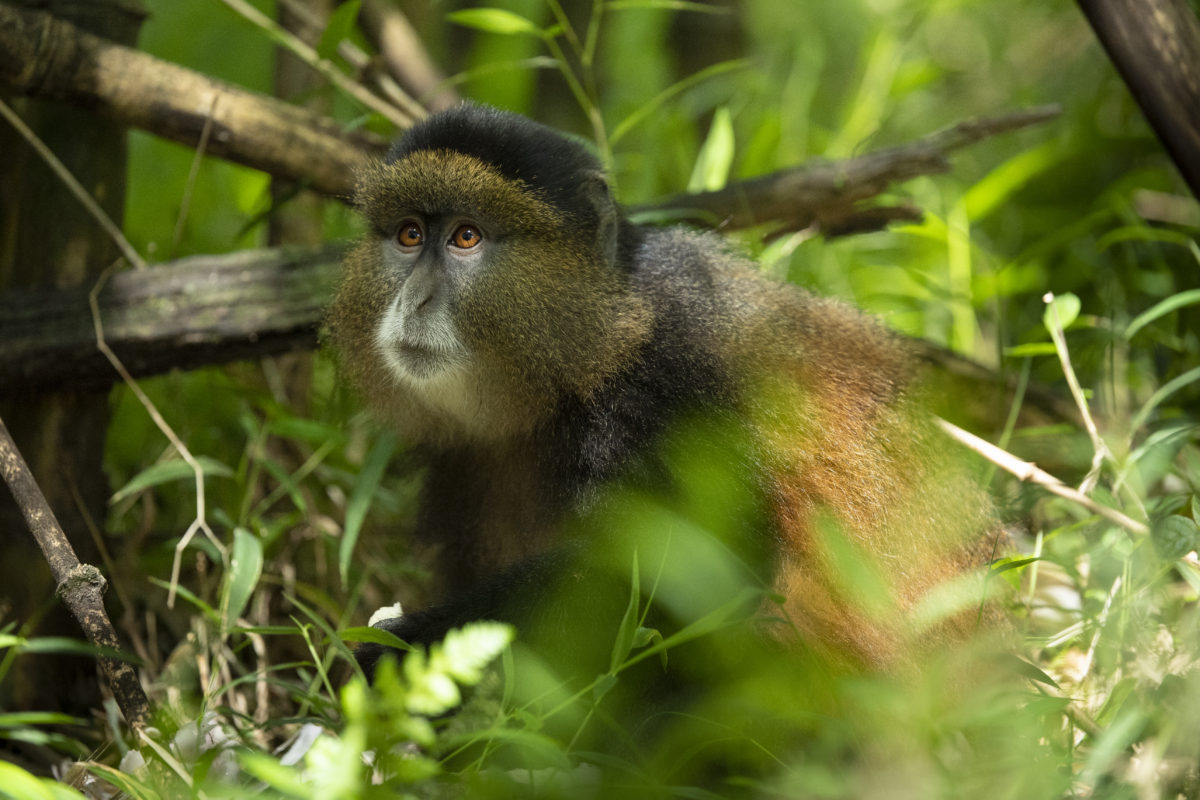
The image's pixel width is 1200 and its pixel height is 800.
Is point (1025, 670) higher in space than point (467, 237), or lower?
lower

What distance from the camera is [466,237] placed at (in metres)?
2.89

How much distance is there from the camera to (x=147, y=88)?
341cm

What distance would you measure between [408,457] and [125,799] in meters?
1.41

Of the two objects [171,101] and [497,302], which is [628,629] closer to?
[497,302]

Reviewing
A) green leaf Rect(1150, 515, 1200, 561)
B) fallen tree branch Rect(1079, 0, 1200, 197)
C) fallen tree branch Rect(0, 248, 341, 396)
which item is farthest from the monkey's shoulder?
fallen tree branch Rect(0, 248, 341, 396)

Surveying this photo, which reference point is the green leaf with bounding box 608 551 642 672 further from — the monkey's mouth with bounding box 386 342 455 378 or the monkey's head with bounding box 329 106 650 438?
the monkey's mouth with bounding box 386 342 455 378

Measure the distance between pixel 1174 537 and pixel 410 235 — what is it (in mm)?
2033

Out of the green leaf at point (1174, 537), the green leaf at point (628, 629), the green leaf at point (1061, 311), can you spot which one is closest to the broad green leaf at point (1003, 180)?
the green leaf at point (1061, 311)

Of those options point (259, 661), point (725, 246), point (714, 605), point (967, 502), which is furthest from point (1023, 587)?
point (259, 661)

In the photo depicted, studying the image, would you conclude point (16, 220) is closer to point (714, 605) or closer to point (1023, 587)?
point (714, 605)

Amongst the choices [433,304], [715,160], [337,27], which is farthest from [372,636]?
[715,160]

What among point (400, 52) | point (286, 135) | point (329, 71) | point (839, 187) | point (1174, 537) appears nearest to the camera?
point (1174, 537)

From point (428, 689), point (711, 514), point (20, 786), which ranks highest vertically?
point (428, 689)

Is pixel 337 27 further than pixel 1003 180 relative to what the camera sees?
No
